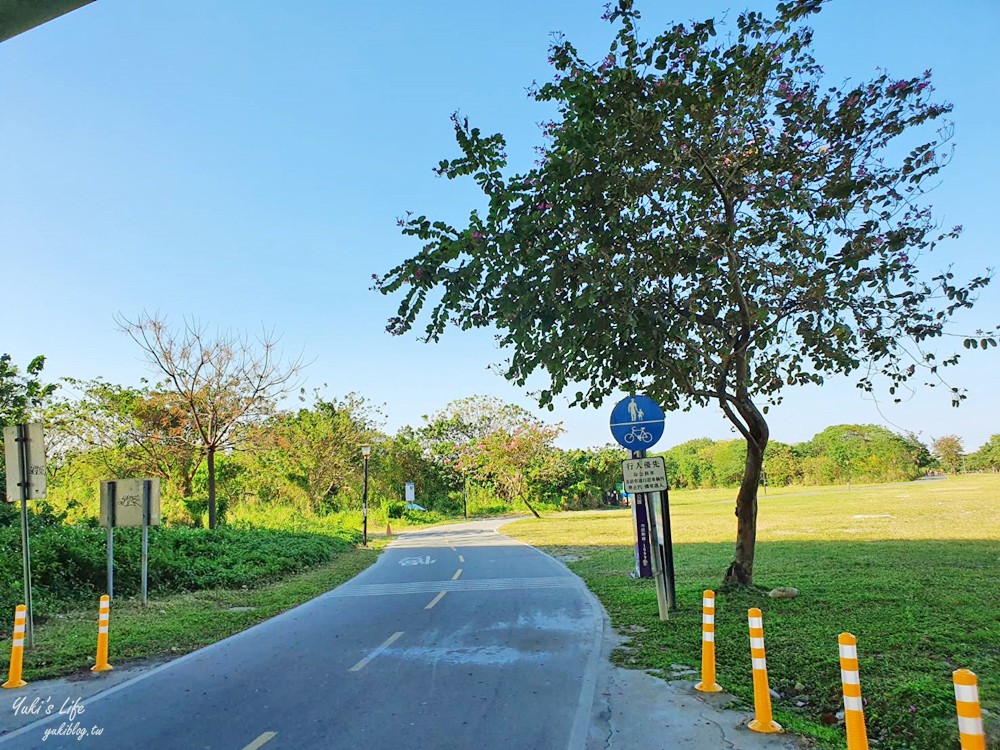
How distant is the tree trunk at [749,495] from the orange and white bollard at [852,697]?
6.93m

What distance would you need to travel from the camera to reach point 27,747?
5773 millimetres

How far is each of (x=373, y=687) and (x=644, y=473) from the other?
5.13 m

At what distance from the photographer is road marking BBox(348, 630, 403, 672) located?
8.15 metres

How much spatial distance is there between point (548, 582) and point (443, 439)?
46.3 meters

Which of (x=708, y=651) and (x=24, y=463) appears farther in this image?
(x=24, y=463)

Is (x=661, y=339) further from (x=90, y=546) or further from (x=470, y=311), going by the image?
(x=90, y=546)

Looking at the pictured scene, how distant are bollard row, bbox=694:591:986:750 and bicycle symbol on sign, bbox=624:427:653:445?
3.63m

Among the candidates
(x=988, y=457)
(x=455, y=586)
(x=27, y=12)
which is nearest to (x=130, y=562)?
(x=455, y=586)

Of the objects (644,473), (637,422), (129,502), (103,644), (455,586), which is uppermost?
(637,422)

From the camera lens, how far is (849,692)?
4.47 m

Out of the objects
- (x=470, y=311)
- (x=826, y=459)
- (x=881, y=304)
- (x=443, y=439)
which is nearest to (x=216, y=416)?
(x=470, y=311)

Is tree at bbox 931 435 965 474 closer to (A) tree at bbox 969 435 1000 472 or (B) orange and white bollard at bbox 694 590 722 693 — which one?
(A) tree at bbox 969 435 1000 472

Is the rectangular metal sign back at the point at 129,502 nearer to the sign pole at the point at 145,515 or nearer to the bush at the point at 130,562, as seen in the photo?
the sign pole at the point at 145,515

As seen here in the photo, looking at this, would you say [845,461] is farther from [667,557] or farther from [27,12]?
[27,12]
